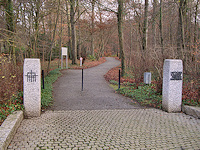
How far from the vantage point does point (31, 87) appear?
5.82m

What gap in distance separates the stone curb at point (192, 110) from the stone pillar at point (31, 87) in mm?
4772

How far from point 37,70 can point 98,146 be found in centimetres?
312

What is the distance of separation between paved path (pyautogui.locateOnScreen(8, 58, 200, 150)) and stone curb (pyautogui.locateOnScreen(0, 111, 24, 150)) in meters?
0.13

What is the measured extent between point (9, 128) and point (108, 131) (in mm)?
2328

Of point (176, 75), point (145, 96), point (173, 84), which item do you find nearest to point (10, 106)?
point (173, 84)

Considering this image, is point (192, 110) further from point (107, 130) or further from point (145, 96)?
point (107, 130)

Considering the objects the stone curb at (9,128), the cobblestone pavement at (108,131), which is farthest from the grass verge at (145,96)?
the stone curb at (9,128)

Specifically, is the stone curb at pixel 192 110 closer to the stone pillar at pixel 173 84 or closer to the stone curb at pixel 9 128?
the stone pillar at pixel 173 84

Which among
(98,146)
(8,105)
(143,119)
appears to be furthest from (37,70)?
(143,119)

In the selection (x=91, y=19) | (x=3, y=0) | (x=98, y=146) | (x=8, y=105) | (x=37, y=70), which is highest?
(x=91, y=19)

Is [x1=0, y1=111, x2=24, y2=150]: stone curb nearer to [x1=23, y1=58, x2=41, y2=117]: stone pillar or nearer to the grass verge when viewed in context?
[x1=23, y1=58, x2=41, y2=117]: stone pillar

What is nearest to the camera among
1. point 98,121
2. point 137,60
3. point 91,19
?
point 98,121

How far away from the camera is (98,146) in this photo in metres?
3.96

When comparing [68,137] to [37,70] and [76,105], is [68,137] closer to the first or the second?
[37,70]
